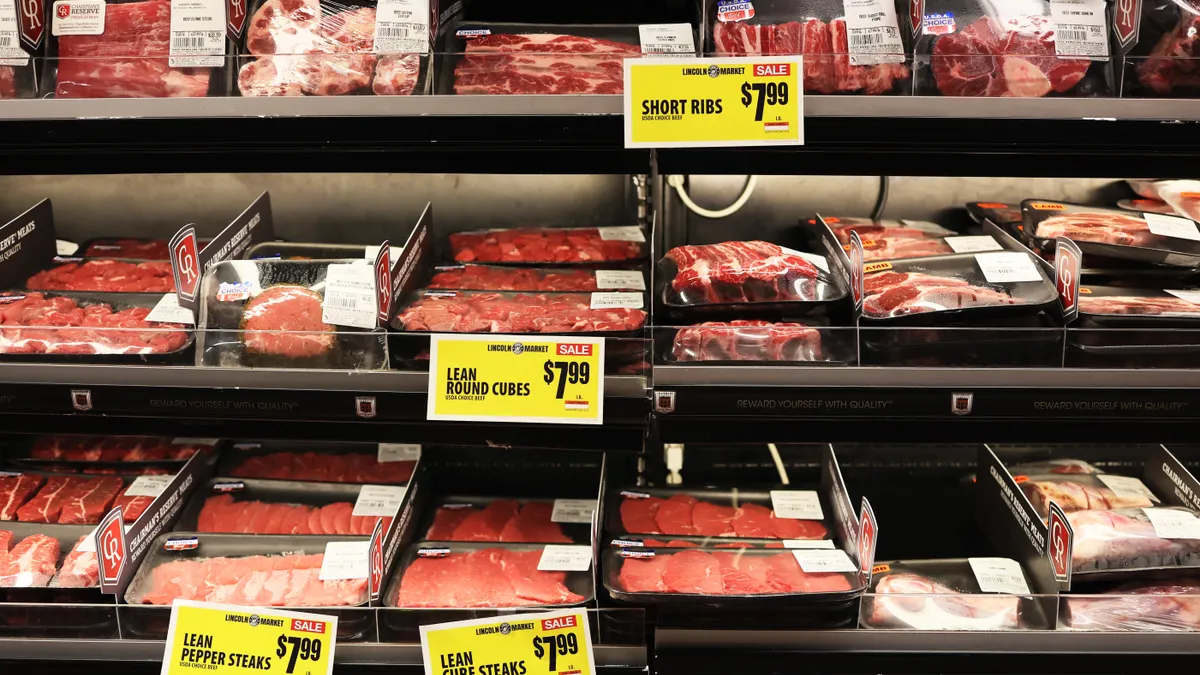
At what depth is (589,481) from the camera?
2.46m

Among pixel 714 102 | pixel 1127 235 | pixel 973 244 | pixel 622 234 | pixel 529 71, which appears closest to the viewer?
pixel 714 102

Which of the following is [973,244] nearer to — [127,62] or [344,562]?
[344,562]

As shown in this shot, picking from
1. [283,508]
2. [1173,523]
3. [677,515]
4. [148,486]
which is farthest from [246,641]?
[1173,523]

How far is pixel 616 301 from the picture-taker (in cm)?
189

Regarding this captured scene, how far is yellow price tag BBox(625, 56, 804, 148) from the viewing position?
1597 millimetres

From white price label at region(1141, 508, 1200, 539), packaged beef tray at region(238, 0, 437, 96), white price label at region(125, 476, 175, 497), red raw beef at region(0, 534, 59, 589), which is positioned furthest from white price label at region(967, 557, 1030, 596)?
red raw beef at region(0, 534, 59, 589)

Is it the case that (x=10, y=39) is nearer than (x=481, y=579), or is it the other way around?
(x=10, y=39)

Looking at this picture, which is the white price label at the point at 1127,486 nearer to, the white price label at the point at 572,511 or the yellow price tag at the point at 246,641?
the white price label at the point at 572,511

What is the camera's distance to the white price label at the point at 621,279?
1.99 m

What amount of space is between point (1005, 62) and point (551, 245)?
1042 millimetres

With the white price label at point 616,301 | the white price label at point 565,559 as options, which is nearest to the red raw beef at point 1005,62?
the white price label at point 616,301

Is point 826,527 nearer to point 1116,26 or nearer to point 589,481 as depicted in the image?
point 589,481

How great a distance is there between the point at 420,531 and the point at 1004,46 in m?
1.60

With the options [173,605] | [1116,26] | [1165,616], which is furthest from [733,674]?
[1116,26]
